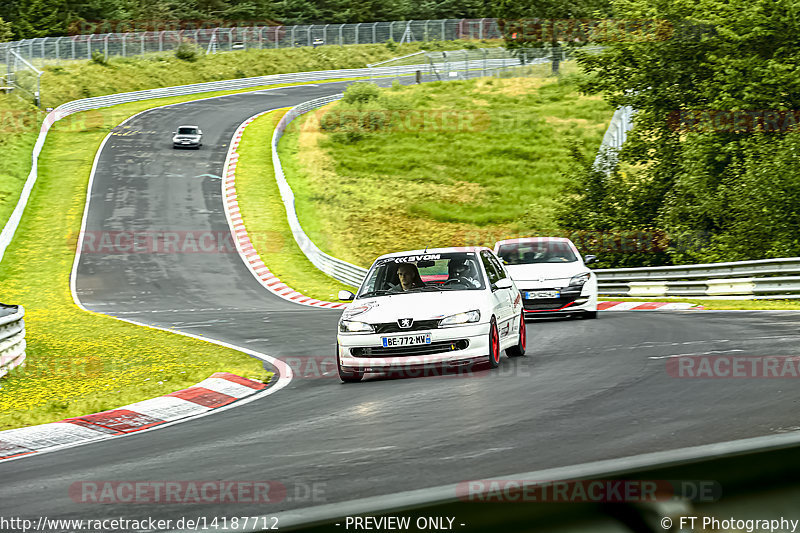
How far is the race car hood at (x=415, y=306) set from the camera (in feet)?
36.9

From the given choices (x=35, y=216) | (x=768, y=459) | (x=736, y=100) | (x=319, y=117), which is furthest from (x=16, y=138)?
(x=768, y=459)

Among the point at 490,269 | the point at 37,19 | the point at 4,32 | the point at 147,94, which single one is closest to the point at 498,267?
the point at 490,269

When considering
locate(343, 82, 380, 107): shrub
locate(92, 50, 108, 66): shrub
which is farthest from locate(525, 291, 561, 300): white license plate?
locate(92, 50, 108, 66): shrub

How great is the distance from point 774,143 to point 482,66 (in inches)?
2135

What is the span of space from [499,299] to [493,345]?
0.74 m

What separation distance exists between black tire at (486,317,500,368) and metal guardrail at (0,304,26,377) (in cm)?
612

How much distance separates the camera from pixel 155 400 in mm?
11172

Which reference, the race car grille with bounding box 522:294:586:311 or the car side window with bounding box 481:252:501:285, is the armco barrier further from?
the car side window with bounding box 481:252:501:285

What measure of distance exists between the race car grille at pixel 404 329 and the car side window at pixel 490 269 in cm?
141

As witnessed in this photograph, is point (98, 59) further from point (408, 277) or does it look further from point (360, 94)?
point (408, 277)

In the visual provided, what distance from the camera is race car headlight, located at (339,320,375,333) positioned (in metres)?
11.3

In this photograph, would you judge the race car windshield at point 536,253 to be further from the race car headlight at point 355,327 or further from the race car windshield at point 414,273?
the race car headlight at point 355,327

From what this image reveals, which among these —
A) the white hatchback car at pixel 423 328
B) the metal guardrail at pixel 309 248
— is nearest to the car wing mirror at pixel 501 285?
the white hatchback car at pixel 423 328

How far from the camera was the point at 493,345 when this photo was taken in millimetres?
11555
